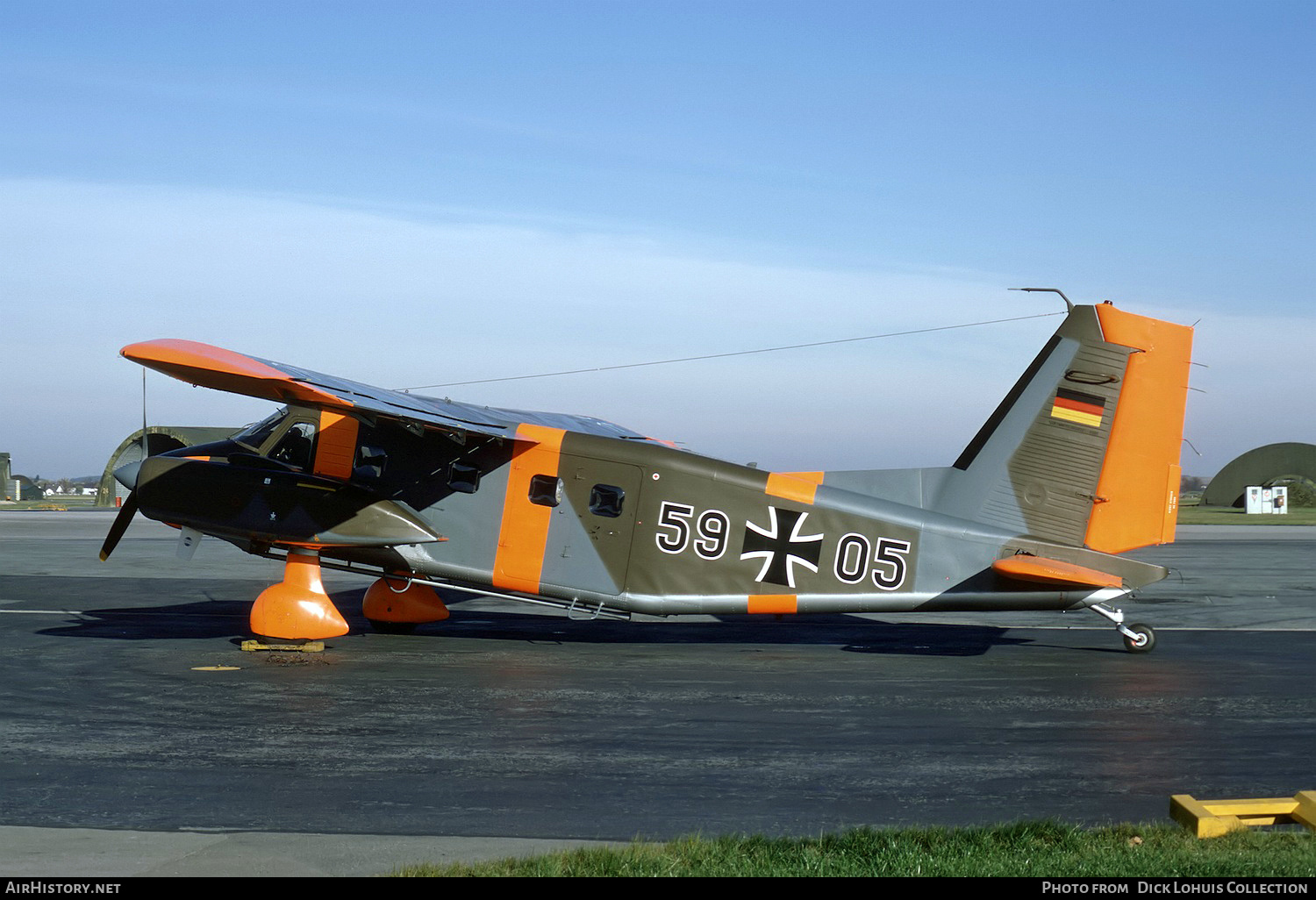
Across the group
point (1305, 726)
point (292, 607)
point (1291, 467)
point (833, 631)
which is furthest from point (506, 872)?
point (1291, 467)

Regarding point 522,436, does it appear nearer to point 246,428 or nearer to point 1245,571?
point 246,428

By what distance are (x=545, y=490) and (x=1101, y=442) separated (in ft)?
24.9

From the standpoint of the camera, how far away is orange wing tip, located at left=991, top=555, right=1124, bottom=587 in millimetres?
13516

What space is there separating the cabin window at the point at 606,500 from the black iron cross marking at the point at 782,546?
70.2 inches

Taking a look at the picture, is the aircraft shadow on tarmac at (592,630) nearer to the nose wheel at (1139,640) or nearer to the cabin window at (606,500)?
the nose wheel at (1139,640)

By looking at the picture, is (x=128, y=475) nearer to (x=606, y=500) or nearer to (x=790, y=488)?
(x=606, y=500)

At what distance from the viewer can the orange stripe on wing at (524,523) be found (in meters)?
15.0

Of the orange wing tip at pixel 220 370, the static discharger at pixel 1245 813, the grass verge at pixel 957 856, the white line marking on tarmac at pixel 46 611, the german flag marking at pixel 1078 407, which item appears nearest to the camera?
the grass verge at pixel 957 856

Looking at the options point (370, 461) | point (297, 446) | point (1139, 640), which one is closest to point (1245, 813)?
point (1139, 640)

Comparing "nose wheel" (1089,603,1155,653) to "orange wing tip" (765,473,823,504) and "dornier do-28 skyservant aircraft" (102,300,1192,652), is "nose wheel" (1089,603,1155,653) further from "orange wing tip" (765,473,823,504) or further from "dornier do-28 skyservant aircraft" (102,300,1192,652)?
"orange wing tip" (765,473,823,504)

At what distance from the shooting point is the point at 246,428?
15750 mm

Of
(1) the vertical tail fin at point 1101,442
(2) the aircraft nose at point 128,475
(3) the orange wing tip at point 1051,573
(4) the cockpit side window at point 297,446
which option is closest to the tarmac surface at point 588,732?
(3) the orange wing tip at point 1051,573

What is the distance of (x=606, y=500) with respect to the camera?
1496 cm

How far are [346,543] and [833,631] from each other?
7873 mm
